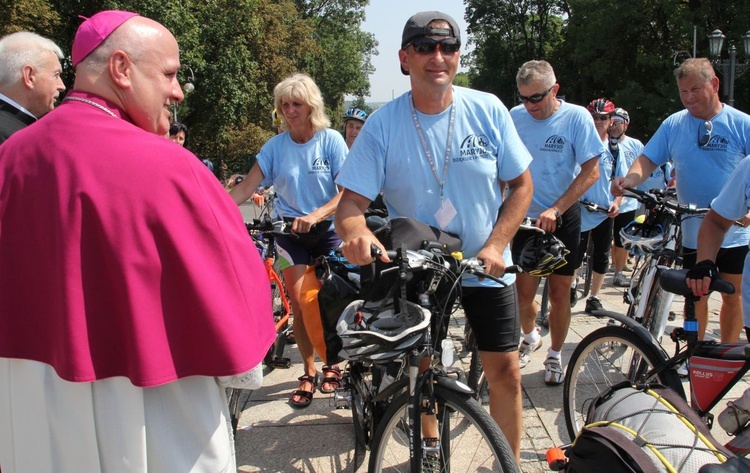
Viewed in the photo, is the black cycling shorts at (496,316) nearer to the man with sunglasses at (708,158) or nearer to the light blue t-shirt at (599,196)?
the man with sunglasses at (708,158)

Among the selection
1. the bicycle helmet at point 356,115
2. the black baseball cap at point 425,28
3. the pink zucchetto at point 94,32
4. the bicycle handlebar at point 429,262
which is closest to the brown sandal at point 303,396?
the bicycle handlebar at point 429,262

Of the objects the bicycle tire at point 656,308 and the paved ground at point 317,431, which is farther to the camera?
the bicycle tire at point 656,308

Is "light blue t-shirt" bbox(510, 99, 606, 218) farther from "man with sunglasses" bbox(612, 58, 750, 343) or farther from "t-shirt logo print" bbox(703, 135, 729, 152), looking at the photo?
"t-shirt logo print" bbox(703, 135, 729, 152)

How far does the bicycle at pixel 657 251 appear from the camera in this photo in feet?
12.9

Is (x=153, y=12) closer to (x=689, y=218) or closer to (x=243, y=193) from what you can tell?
(x=243, y=193)

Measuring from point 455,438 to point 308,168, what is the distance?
2.46m

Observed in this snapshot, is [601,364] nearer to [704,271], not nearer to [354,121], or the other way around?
[704,271]

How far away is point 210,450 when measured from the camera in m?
1.66

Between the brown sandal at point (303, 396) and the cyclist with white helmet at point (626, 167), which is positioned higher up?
the cyclist with white helmet at point (626, 167)

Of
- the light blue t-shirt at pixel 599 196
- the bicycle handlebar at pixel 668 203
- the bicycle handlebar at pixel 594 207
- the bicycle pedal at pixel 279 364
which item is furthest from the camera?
the light blue t-shirt at pixel 599 196

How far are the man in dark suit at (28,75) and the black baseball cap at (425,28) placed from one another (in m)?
2.01

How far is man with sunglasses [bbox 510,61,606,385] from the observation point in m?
4.15

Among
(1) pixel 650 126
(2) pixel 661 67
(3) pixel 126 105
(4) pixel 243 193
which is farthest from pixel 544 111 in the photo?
(2) pixel 661 67

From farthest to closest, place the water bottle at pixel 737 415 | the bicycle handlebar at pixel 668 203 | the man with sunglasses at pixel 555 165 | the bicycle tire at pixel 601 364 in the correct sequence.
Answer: the man with sunglasses at pixel 555 165, the bicycle handlebar at pixel 668 203, the bicycle tire at pixel 601 364, the water bottle at pixel 737 415
